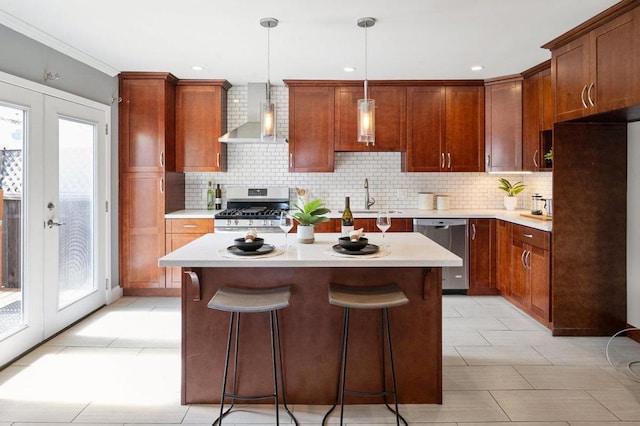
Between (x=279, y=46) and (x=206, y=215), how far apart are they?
6.74 ft

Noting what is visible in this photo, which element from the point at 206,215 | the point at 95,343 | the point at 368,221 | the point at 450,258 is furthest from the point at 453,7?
the point at 95,343

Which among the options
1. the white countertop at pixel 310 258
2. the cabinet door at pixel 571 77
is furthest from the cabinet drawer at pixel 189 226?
the cabinet door at pixel 571 77

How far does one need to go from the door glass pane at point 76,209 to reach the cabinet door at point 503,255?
434cm

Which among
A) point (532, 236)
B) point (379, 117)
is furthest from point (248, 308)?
point (379, 117)

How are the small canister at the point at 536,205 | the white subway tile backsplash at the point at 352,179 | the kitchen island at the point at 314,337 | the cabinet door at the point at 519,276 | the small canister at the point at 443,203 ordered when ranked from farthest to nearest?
1. the white subway tile backsplash at the point at 352,179
2. the small canister at the point at 443,203
3. the small canister at the point at 536,205
4. the cabinet door at the point at 519,276
5. the kitchen island at the point at 314,337

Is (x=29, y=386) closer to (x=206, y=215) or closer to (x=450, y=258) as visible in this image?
(x=206, y=215)

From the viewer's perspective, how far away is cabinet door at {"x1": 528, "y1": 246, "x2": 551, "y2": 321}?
12.7 feet

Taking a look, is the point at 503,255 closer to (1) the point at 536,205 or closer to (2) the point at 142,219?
(1) the point at 536,205

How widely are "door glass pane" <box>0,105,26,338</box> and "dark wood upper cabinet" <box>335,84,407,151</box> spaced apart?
10.5ft

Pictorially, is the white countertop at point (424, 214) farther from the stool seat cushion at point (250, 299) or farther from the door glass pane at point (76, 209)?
the stool seat cushion at point (250, 299)

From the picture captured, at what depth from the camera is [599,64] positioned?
10.4 ft

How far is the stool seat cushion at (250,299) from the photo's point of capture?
2.26 meters

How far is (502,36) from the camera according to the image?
12.3 feet

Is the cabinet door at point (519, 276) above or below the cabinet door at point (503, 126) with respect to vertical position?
below
